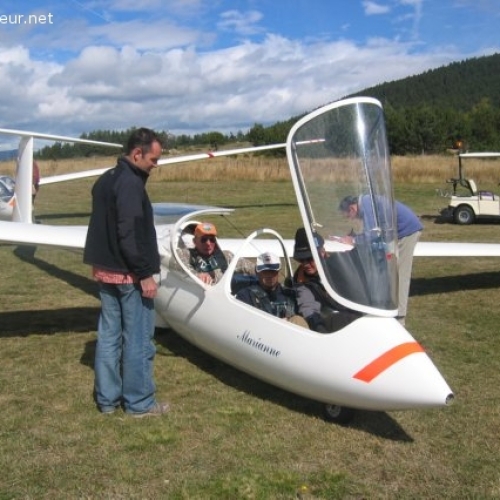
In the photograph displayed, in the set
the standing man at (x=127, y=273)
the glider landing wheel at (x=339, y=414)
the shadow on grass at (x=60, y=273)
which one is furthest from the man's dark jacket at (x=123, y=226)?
the shadow on grass at (x=60, y=273)

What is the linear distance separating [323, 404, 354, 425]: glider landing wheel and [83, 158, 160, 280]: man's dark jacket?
61.9 inches

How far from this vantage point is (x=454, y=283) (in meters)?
9.05

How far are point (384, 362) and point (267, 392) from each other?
53.5 inches

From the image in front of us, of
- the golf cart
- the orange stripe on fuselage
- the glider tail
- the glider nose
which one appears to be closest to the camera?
the glider nose

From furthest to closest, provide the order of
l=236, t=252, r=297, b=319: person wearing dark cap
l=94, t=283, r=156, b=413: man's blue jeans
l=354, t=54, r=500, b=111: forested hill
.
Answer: l=354, t=54, r=500, b=111: forested hill → l=236, t=252, r=297, b=319: person wearing dark cap → l=94, t=283, r=156, b=413: man's blue jeans

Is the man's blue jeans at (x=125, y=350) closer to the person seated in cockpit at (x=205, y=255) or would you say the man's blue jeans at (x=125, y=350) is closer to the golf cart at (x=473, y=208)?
the person seated in cockpit at (x=205, y=255)

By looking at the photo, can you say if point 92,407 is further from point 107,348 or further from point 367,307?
point 367,307

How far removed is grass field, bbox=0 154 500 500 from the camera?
3.44m

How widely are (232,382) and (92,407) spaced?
1168mm

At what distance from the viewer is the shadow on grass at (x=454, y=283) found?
8.66 metres

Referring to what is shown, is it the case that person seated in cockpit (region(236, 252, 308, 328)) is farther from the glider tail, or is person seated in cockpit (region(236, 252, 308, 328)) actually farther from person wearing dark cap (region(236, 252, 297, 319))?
the glider tail

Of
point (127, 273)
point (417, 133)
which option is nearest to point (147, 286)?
point (127, 273)

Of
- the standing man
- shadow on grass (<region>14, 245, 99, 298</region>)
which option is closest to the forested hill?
shadow on grass (<region>14, 245, 99, 298</region>)

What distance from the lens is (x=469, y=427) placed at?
419cm
